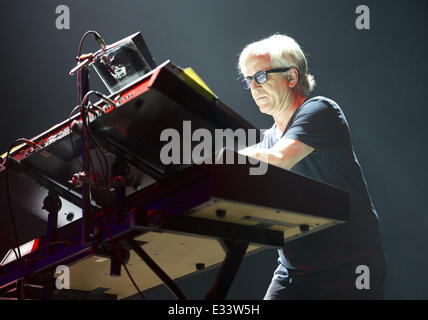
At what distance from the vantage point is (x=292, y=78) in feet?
6.87

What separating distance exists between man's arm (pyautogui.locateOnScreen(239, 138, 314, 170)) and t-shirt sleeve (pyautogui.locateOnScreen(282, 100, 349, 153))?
0.08 feet

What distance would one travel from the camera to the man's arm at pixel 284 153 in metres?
1.44

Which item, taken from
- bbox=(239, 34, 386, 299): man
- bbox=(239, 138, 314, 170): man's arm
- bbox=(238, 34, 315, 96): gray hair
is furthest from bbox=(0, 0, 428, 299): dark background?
bbox=(239, 138, 314, 170): man's arm

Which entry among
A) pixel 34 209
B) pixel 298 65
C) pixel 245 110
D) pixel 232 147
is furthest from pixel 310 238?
pixel 245 110

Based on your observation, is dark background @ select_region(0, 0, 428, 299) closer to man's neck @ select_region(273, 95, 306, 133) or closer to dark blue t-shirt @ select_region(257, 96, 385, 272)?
man's neck @ select_region(273, 95, 306, 133)

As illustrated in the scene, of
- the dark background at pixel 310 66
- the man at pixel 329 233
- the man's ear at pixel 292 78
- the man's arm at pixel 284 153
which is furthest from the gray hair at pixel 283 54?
the dark background at pixel 310 66

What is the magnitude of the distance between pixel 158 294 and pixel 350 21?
2.60 meters

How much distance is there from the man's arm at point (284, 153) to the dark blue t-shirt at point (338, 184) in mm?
27

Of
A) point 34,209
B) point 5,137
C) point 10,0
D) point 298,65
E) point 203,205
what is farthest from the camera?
point 10,0

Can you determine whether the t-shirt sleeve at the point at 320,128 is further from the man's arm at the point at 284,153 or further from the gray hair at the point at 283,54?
the gray hair at the point at 283,54

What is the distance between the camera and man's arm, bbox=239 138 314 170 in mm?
1438
